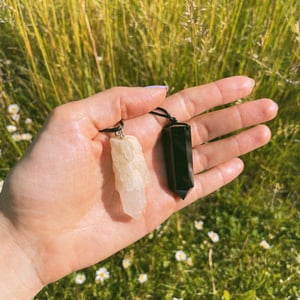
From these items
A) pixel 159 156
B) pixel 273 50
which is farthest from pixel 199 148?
pixel 273 50

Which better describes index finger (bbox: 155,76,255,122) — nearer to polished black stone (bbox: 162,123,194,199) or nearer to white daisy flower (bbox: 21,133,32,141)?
polished black stone (bbox: 162,123,194,199)

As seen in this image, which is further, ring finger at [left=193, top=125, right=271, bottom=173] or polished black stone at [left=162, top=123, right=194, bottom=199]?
ring finger at [left=193, top=125, right=271, bottom=173]

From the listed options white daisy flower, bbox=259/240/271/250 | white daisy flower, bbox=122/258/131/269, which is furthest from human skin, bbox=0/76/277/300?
white daisy flower, bbox=259/240/271/250

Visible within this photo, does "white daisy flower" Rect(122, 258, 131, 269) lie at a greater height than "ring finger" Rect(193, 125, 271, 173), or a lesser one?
lesser

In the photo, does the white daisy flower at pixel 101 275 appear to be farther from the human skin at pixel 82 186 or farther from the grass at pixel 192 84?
the human skin at pixel 82 186

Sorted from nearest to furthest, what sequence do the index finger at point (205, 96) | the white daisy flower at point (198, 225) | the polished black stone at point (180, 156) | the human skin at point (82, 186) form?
the human skin at point (82, 186) < the polished black stone at point (180, 156) < the index finger at point (205, 96) < the white daisy flower at point (198, 225)

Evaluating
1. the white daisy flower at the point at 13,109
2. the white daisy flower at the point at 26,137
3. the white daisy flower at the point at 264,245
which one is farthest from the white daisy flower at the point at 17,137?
the white daisy flower at the point at 264,245
